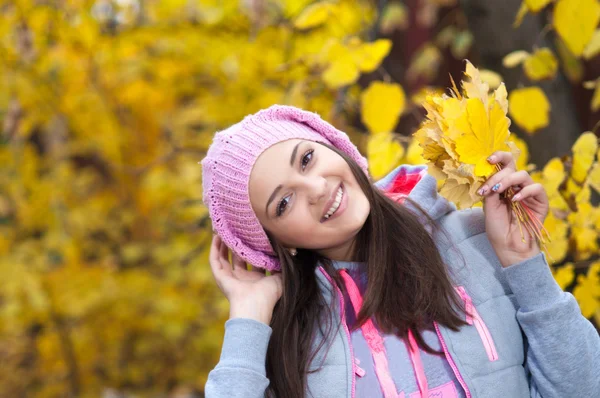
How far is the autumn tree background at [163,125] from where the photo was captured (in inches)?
88.7

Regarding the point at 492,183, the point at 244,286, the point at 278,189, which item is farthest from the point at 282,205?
the point at 492,183

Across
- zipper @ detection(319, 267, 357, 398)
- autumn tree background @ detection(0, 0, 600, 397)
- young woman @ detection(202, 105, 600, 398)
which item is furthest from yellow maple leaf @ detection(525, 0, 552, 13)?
zipper @ detection(319, 267, 357, 398)

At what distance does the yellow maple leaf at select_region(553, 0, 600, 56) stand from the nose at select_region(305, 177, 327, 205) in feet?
2.63

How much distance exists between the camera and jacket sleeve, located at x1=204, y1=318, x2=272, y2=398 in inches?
56.3

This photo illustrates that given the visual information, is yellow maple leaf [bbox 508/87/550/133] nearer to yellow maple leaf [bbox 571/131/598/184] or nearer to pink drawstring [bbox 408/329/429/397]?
yellow maple leaf [bbox 571/131/598/184]

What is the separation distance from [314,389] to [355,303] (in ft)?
0.69

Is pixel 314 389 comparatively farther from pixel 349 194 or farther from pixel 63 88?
pixel 63 88

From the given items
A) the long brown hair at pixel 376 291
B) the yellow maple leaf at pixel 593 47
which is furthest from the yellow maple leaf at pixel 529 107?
the long brown hair at pixel 376 291

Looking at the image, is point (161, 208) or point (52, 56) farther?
point (161, 208)

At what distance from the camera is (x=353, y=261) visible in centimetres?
164

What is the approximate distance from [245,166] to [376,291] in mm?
399

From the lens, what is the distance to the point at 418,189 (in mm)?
1660

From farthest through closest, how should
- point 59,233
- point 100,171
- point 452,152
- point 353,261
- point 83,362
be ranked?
point 100,171
point 83,362
point 59,233
point 353,261
point 452,152

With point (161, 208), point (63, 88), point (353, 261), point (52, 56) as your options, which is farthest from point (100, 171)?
point (353, 261)
